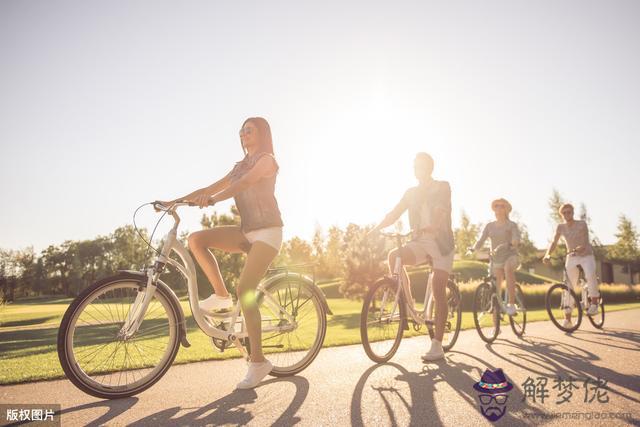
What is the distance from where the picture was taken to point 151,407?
3.09 m

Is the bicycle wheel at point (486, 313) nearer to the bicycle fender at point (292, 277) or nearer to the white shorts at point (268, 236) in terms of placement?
the bicycle fender at point (292, 277)

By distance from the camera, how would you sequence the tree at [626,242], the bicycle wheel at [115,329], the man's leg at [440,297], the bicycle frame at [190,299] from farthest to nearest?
the tree at [626,242]
the man's leg at [440,297]
the bicycle frame at [190,299]
the bicycle wheel at [115,329]

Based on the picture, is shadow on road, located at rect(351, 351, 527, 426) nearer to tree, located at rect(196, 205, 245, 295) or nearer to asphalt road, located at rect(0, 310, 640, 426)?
asphalt road, located at rect(0, 310, 640, 426)

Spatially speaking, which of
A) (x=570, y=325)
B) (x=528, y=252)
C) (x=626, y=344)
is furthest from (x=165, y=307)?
(x=528, y=252)

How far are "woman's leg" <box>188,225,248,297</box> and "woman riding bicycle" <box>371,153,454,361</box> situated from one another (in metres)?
2.03

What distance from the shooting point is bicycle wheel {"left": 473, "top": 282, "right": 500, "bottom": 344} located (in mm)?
6527

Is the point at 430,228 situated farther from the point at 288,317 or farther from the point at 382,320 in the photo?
the point at 288,317

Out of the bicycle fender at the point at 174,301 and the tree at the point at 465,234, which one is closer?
the bicycle fender at the point at 174,301

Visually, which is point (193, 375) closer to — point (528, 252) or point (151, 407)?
point (151, 407)

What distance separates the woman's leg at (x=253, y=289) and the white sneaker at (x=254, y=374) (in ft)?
0.16

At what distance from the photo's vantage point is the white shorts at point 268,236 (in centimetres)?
391

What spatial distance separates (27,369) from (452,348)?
539cm

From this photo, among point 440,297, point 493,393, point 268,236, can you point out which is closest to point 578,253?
point 440,297

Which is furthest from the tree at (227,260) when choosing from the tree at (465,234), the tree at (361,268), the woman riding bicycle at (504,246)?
the tree at (465,234)
